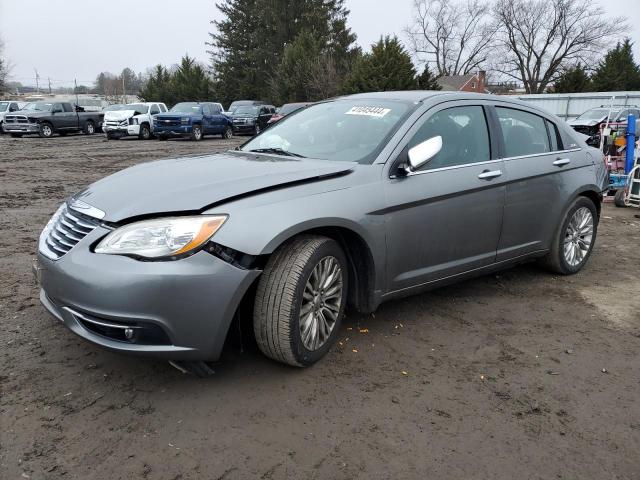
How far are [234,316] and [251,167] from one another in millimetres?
960

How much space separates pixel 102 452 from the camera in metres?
2.39

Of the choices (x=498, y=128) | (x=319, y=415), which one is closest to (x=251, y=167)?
(x=319, y=415)

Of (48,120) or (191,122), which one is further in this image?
(48,120)

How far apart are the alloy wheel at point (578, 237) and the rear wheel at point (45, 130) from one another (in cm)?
2588

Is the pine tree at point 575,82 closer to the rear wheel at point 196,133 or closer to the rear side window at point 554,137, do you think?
the rear wheel at point 196,133

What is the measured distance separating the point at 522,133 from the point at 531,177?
0.42 meters

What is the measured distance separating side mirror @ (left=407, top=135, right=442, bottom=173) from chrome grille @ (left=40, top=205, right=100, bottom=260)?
1868 millimetres

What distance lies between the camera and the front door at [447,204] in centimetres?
346

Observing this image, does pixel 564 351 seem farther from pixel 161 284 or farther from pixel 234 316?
pixel 161 284

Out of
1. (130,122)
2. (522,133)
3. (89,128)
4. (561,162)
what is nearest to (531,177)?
(522,133)

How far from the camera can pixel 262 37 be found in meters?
48.4

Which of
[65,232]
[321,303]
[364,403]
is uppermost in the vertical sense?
[65,232]

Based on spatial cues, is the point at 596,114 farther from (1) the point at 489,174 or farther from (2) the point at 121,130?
(1) the point at 489,174

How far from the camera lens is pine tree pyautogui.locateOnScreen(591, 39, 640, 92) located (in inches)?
1649
